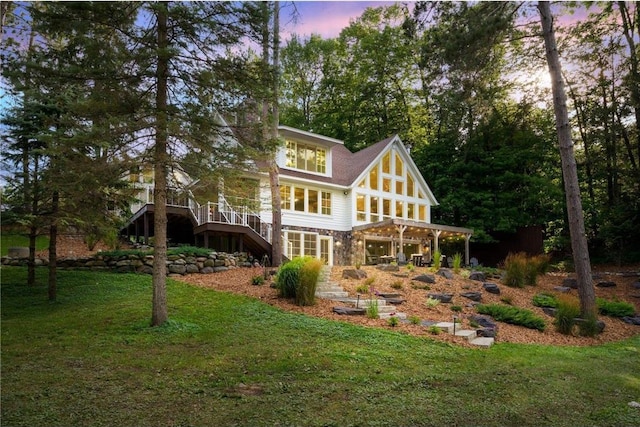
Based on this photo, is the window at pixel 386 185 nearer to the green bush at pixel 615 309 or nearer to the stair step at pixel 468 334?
the green bush at pixel 615 309

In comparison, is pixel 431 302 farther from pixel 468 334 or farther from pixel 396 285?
pixel 468 334

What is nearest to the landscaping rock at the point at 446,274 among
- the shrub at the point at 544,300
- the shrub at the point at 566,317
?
the shrub at the point at 544,300

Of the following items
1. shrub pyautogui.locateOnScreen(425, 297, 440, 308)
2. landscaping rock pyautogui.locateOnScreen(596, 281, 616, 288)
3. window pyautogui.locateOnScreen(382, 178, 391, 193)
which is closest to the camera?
shrub pyautogui.locateOnScreen(425, 297, 440, 308)

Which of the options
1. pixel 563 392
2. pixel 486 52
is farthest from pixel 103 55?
pixel 486 52

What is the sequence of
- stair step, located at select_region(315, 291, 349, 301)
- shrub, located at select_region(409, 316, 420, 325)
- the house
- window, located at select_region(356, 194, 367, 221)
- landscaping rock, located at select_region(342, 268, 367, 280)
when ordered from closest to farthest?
shrub, located at select_region(409, 316, 420, 325) < stair step, located at select_region(315, 291, 349, 301) < landscaping rock, located at select_region(342, 268, 367, 280) < the house < window, located at select_region(356, 194, 367, 221)

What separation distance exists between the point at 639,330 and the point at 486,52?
740cm

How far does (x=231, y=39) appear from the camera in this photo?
271 inches

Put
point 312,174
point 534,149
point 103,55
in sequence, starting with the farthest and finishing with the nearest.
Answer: point 534,149, point 312,174, point 103,55

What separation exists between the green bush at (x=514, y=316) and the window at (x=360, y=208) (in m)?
11.1

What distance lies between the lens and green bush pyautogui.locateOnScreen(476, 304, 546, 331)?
8406 mm

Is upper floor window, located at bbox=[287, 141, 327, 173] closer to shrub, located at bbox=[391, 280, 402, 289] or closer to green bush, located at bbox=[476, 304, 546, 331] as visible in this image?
shrub, located at bbox=[391, 280, 402, 289]

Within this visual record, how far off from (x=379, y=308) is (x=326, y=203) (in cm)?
1091

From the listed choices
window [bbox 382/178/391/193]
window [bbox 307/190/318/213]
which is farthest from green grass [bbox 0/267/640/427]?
window [bbox 382/178/391/193]

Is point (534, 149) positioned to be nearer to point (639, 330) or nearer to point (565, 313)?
point (639, 330)
